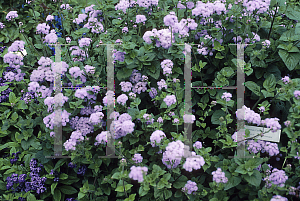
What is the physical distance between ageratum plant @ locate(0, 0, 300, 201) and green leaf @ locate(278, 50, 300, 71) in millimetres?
13

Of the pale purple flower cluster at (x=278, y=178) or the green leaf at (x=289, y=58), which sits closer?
the pale purple flower cluster at (x=278, y=178)

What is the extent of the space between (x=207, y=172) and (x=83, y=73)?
1.86 meters

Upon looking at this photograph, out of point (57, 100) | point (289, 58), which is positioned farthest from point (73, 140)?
point (289, 58)

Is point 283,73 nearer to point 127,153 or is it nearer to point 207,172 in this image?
point 207,172

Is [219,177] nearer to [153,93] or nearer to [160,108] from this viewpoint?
[160,108]

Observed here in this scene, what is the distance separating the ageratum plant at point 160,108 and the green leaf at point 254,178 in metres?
0.01

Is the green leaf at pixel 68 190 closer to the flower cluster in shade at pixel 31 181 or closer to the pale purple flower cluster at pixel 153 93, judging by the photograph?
the flower cluster in shade at pixel 31 181

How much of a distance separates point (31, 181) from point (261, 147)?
2565 millimetres

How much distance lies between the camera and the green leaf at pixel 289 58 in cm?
308

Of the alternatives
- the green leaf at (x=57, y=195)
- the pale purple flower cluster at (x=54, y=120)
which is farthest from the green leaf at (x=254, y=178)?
the green leaf at (x=57, y=195)

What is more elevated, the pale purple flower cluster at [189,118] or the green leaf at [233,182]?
the pale purple flower cluster at [189,118]

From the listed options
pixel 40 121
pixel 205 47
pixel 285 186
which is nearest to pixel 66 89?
pixel 40 121

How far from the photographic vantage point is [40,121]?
3.30 metres

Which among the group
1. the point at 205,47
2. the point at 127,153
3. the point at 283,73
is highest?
the point at 205,47
